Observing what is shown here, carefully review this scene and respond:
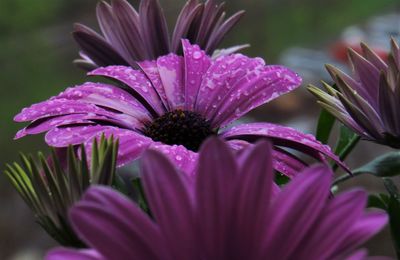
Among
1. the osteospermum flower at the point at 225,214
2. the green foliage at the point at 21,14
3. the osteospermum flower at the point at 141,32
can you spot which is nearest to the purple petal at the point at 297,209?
the osteospermum flower at the point at 225,214

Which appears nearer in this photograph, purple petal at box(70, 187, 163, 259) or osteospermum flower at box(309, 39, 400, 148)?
purple petal at box(70, 187, 163, 259)

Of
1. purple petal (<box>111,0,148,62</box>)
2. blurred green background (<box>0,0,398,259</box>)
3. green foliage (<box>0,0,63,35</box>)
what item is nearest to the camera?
purple petal (<box>111,0,148,62</box>)

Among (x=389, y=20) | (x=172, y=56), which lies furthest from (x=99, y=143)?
(x=389, y=20)

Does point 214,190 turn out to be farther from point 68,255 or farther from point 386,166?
point 386,166

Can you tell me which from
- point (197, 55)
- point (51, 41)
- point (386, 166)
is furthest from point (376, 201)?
point (51, 41)

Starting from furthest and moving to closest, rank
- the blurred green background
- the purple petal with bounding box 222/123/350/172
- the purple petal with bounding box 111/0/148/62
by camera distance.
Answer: the blurred green background
the purple petal with bounding box 111/0/148/62
the purple petal with bounding box 222/123/350/172

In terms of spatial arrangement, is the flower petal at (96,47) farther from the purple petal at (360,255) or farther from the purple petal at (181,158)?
the purple petal at (360,255)

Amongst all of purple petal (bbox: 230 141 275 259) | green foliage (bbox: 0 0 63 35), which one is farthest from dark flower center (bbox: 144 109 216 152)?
green foliage (bbox: 0 0 63 35)

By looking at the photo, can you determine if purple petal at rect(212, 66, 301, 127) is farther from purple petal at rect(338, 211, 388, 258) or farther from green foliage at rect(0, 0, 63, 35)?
green foliage at rect(0, 0, 63, 35)
